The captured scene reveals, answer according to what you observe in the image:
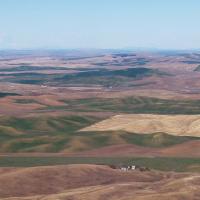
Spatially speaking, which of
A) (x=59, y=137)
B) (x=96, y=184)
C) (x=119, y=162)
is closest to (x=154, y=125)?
(x=59, y=137)

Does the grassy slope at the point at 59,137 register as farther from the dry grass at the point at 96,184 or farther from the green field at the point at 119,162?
the dry grass at the point at 96,184

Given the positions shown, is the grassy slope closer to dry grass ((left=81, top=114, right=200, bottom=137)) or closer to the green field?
dry grass ((left=81, top=114, right=200, bottom=137))

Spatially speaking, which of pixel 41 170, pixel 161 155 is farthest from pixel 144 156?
pixel 41 170

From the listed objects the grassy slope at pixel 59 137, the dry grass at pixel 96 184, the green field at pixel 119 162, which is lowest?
the grassy slope at pixel 59 137

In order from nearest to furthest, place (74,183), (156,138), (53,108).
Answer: (74,183) → (156,138) → (53,108)

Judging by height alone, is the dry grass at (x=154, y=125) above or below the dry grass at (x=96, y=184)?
below

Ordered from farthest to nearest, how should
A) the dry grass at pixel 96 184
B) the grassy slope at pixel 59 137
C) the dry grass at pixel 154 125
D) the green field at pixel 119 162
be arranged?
the dry grass at pixel 154 125 < the grassy slope at pixel 59 137 < the green field at pixel 119 162 < the dry grass at pixel 96 184

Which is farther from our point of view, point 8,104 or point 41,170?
point 8,104

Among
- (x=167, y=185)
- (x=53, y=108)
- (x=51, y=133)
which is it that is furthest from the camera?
(x=53, y=108)

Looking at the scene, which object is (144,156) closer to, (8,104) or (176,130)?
(176,130)

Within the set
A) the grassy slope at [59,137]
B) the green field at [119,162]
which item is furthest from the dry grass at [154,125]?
the green field at [119,162]

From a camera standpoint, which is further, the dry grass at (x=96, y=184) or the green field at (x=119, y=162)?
the green field at (x=119, y=162)
